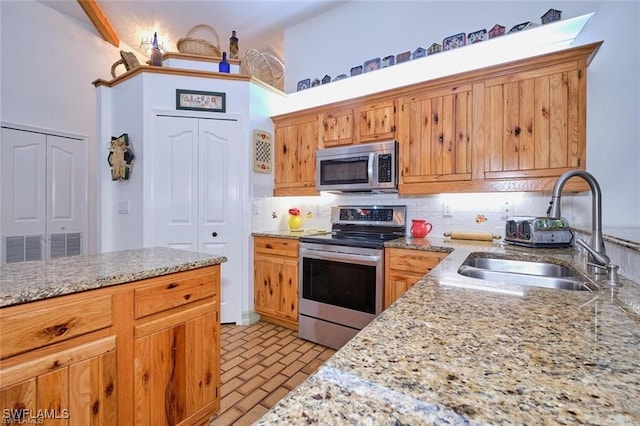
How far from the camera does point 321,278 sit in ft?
8.30

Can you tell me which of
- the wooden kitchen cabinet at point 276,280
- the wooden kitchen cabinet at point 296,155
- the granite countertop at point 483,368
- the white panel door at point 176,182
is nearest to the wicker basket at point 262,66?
the wooden kitchen cabinet at point 296,155

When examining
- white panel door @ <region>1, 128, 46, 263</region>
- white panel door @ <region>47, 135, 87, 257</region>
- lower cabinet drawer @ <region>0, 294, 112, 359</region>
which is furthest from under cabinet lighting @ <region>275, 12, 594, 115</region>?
white panel door @ <region>1, 128, 46, 263</region>

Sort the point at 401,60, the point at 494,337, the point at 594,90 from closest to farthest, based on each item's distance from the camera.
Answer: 1. the point at 494,337
2. the point at 594,90
3. the point at 401,60

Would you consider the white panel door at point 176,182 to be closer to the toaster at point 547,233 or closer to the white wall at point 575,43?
the white wall at point 575,43

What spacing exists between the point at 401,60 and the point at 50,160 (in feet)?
14.2

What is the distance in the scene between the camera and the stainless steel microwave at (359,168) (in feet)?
8.25

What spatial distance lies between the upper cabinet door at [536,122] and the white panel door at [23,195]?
488 centimetres

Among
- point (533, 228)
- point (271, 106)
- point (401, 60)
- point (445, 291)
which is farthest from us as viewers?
point (271, 106)

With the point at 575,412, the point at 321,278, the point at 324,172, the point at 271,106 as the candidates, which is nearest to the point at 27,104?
the point at 271,106

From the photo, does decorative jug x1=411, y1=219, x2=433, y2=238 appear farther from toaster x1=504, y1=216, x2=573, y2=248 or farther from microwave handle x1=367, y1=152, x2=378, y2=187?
toaster x1=504, y1=216, x2=573, y2=248

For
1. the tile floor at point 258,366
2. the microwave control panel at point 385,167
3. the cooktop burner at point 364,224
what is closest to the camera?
the tile floor at point 258,366

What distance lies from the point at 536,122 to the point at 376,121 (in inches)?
46.5

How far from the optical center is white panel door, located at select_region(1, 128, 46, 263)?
328 centimetres

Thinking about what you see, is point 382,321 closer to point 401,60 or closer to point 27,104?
point 401,60
